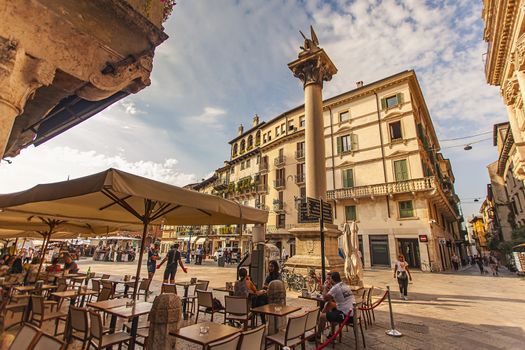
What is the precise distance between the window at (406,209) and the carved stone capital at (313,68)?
45.7 ft

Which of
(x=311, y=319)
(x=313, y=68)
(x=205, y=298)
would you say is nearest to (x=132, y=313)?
(x=205, y=298)

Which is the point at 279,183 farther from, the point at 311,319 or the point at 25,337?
the point at 25,337

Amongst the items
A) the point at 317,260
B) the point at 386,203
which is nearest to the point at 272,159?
the point at 386,203

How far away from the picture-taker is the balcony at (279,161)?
3139 cm

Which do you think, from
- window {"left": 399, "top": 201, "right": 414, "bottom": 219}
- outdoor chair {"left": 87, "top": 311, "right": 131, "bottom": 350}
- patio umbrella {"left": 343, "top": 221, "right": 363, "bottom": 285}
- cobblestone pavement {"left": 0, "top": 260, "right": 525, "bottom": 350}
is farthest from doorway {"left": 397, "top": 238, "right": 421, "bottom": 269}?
outdoor chair {"left": 87, "top": 311, "right": 131, "bottom": 350}

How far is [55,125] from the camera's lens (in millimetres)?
6695

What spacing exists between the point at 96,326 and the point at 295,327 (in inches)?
106

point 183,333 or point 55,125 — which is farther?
point 55,125

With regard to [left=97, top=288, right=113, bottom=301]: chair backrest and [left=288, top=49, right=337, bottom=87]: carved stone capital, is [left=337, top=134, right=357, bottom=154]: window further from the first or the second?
[left=97, top=288, right=113, bottom=301]: chair backrest

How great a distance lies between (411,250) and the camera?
20.5 metres

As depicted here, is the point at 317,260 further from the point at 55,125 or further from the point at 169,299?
the point at 55,125

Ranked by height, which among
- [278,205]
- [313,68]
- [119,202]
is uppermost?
[313,68]

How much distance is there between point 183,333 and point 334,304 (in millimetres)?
2755

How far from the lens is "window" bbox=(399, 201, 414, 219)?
20875 millimetres
